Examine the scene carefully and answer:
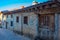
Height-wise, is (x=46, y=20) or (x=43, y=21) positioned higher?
(x=46, y=20)

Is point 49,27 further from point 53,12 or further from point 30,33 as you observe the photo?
point 30,33

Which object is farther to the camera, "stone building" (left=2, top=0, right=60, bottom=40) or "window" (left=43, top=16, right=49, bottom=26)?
"window" (left=43, top=16, right=49, bottom=26)

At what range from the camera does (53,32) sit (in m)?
12.7

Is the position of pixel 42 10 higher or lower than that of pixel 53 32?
higher

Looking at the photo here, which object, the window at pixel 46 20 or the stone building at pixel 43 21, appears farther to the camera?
the window at pixel 46 20

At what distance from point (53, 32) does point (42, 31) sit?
5.86ft

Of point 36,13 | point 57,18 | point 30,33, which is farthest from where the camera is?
point 30,33

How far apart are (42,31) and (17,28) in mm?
8046

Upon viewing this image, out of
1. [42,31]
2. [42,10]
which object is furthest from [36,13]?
Answer: [42,31]

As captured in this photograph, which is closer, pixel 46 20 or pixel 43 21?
pixel 46 20

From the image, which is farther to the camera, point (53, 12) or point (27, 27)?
point (27, 27)

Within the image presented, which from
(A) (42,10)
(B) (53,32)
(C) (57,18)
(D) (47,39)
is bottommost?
(D) (47,39)

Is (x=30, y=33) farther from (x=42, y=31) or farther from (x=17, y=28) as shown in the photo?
(x=17, y=28)

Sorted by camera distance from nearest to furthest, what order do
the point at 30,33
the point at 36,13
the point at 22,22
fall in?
the point at 36,13 → the point at 30,33 → the point at 22,22
